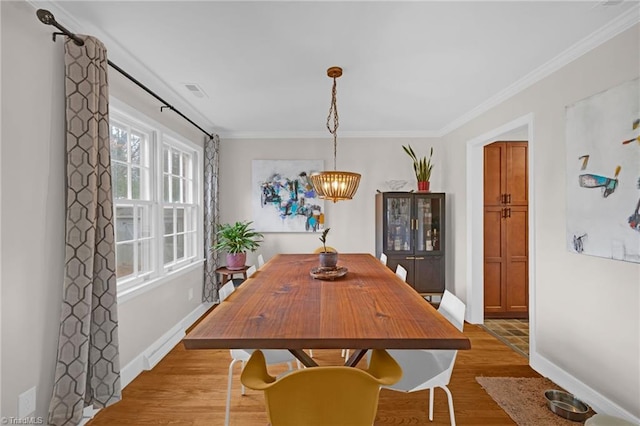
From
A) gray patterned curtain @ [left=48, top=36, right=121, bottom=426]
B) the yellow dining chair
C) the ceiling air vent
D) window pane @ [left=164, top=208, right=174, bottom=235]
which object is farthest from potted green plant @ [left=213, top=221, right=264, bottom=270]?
the yellow dining chair

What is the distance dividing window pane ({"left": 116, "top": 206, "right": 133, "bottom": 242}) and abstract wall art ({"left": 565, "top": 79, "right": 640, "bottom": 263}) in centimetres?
357

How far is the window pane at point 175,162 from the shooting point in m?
3.53

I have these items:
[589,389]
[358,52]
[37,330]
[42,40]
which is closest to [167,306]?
[37,330]

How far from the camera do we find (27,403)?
1589 mm

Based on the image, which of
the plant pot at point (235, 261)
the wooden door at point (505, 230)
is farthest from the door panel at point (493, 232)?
the plant pot at point (235, 261)

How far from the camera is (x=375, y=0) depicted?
167 cm

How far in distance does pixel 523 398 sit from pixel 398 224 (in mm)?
2303

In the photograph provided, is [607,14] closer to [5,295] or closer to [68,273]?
[68,273]

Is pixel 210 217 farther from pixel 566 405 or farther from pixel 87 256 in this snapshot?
pixel 566 405

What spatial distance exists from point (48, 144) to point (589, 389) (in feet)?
12.4

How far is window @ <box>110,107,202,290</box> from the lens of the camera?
2.55 m

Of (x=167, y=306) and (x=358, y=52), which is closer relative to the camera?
(x=358, y=52)

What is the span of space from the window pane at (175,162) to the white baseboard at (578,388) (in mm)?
4103

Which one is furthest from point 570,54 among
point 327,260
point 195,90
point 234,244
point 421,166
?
point 234,244
